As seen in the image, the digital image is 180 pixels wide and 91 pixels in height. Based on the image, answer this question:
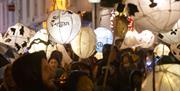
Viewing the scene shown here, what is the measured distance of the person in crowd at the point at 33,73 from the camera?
5043mm

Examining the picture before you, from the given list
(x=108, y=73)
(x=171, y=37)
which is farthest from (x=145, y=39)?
(x=108, y=73)

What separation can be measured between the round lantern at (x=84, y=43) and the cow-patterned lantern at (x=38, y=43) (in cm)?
75

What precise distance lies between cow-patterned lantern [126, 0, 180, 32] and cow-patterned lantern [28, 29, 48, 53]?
453 cm

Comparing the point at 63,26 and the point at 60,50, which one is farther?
the point at 60,50

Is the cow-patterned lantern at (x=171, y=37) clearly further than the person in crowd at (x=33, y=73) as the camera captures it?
Yes

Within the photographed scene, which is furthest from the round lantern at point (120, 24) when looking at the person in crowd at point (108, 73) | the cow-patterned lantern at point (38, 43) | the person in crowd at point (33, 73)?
the cow-patterned lantern at point (38, 43)

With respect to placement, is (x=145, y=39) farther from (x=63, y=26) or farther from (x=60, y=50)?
(x=63, y=26)

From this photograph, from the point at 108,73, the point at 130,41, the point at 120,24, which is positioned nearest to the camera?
the point at 120,24

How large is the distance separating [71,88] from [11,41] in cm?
554

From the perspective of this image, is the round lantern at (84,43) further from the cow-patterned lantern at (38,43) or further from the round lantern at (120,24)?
the round lantern at (120,24)

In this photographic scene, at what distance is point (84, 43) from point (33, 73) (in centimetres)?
499

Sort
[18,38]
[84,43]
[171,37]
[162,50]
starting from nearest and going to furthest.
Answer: [171,37] → [84,43] → [18,38] → [162,50]

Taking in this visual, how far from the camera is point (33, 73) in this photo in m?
5.04

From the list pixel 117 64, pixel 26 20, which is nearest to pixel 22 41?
pixel 117 64
